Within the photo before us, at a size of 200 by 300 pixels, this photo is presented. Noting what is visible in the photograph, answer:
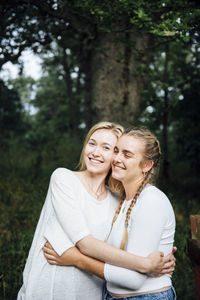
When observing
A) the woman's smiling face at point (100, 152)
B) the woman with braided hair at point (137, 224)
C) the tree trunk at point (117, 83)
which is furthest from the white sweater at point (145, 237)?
the tree trunk at point (117, 83)

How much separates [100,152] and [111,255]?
2.83 ft

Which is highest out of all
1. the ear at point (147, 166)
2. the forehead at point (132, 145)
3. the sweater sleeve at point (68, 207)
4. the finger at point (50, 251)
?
the forehead at point (132, 145)

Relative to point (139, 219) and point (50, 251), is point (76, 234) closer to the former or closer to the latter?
point (50, 251)

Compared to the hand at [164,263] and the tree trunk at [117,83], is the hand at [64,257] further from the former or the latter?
the tree trunk at [117,83]

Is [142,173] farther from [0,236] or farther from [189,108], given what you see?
[189,108]

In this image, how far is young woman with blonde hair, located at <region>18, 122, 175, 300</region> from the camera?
2.13 meters

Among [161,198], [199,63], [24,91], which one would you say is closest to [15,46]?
[161,198]

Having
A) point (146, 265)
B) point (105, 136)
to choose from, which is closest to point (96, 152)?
point (105, 136)

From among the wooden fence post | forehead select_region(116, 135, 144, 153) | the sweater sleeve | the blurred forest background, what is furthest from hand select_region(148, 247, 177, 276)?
the blurred forest background

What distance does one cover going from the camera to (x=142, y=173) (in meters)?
2.43

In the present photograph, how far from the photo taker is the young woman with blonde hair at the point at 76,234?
2.13 m

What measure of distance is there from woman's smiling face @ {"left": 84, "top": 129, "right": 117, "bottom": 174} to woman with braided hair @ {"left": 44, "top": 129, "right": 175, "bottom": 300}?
0.24 feet

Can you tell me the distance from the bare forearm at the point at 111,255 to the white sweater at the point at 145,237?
0.04m

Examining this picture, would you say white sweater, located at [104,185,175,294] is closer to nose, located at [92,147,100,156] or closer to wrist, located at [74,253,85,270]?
wrist, located at [74,253,85,270]
